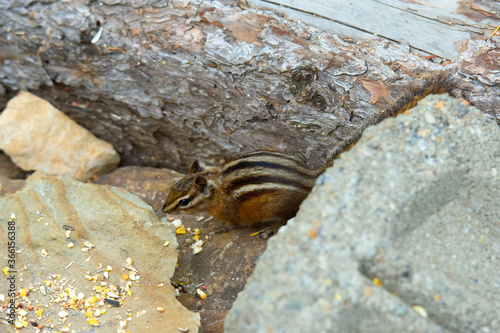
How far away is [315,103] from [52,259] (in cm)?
220

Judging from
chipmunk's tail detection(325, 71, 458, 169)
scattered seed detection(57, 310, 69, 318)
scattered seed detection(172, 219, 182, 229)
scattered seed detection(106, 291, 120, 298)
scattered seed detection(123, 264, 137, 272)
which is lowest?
scattered seed detection(172, 219, 182, 229)

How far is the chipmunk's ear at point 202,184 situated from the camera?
13.2 ft

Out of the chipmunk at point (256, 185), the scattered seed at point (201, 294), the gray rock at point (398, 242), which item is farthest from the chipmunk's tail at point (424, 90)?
the scattered seed at point (201, 294)

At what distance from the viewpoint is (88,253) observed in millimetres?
3490

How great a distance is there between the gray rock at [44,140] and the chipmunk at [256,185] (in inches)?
56.3

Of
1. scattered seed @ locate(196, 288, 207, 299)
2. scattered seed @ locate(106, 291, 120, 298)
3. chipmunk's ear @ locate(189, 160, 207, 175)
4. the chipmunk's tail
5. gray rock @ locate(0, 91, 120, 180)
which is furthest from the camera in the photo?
gray rock @ locate(0, 91, 120, 180)

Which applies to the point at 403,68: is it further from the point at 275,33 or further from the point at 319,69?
the point at 275,33

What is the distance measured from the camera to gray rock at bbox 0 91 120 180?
500 centimetres

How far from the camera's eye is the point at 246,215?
404 cm

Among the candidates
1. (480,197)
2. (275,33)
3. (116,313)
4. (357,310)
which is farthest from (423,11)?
(116,313)

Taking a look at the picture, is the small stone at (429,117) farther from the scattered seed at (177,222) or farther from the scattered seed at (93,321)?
the scattered seed at (177,222)

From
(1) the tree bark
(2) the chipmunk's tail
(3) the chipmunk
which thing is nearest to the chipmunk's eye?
(3) the chipmunk

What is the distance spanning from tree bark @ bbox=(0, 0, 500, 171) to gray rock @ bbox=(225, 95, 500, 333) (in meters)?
1.12

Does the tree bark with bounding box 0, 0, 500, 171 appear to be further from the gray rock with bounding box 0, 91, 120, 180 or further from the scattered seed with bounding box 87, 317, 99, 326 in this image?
the scattered seed with bounding box 87, 317, 99, 326
